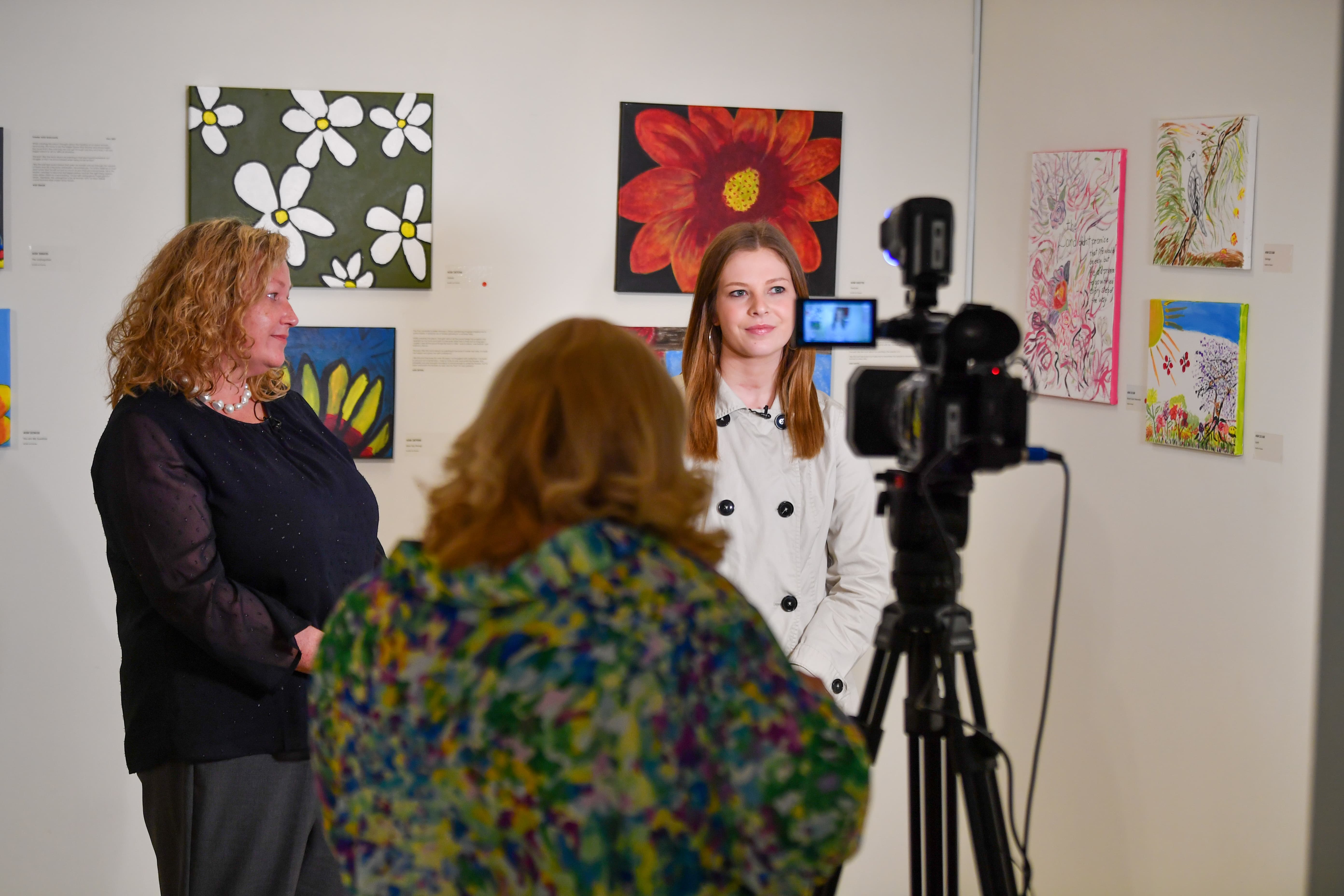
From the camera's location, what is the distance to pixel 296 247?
115 inches

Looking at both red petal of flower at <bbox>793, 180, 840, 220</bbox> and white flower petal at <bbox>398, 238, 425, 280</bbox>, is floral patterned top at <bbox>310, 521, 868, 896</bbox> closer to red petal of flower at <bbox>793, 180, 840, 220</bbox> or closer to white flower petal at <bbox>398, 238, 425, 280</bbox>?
white flower petal at <bbox>398, 238, 425, 280</bbox>

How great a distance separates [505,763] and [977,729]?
2.38 ft

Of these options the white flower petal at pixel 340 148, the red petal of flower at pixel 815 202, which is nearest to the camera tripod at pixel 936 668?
the red petal of flower at pixel 815 202

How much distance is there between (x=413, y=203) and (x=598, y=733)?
7.06ft

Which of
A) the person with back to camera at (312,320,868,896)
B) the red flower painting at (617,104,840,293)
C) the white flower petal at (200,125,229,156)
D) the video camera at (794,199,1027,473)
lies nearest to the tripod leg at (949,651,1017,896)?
the video camera at (794,199,1027,473)

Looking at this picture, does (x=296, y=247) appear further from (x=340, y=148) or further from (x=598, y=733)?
(x=598, y=733)

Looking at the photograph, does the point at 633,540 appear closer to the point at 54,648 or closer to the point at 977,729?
the point at 977,729

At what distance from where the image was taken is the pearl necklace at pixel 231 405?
6.61 feet

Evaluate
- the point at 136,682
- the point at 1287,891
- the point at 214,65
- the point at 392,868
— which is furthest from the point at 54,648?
the point at 1287,891

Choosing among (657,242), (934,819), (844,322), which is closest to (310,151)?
(657,242)

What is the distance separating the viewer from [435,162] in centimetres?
294

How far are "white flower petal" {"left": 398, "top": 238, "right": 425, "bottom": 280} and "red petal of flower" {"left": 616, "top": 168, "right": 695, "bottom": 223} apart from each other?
1.73 feet

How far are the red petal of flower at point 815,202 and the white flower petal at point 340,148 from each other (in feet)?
3.85

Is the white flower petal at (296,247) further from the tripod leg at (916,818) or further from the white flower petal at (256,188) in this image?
the tripod leg at (916,818)
